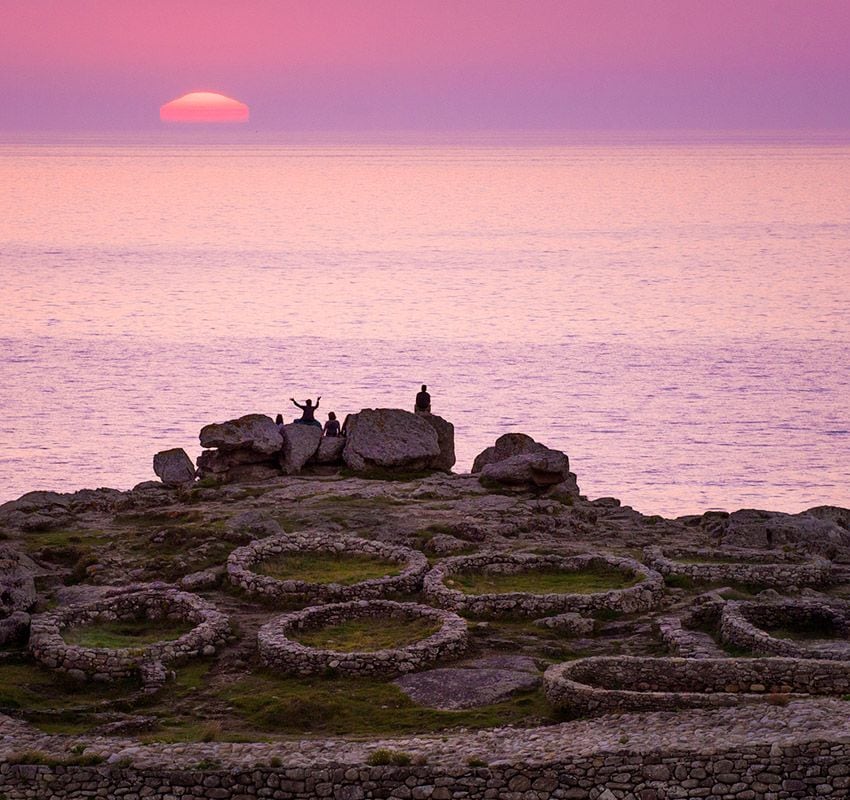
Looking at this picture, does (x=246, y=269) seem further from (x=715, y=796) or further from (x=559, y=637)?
(x=715, y=796)

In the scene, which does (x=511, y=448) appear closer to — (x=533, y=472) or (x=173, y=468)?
(x=533, y=472)

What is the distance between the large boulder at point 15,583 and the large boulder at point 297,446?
14490 mm

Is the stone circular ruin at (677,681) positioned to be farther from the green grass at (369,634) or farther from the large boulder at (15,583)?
the large boulder at (15,583)

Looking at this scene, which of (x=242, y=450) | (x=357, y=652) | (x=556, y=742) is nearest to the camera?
(x=556, y=742)

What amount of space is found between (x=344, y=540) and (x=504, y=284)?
128751 millimetres

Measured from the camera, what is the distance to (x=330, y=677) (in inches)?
1750

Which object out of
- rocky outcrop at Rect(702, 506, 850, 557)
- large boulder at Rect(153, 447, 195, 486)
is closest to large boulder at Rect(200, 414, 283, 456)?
large boulder at Rect(153, 447, 195, 486)

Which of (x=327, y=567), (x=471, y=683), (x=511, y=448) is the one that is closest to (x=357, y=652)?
(x=471, y=683)

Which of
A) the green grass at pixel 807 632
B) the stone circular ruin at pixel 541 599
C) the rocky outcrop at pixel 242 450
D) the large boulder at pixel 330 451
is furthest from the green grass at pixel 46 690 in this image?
the large boulder at pixel 330 451

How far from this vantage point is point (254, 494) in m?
63.4

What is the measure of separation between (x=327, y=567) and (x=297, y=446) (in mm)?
13651

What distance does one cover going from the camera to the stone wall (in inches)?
1412

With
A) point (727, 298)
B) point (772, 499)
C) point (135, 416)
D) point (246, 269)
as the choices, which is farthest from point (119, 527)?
point (246, 269)

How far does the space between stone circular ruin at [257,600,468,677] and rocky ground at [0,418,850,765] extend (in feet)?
1.51
